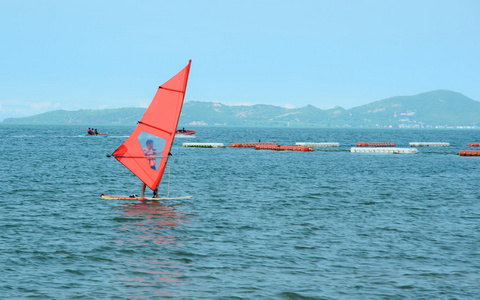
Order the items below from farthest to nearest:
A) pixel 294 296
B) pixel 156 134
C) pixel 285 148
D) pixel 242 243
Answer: pixel 285 148 → pixel 156 134 → pixel 242 243 → pixel 294 296

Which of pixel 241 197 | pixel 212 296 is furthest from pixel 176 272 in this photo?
pixel 241 197

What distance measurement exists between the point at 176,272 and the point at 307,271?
473cm

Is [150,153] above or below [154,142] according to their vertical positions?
below

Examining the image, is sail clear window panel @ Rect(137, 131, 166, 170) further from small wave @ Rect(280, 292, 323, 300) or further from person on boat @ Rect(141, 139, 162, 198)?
small wave @ Rect(280, 292, 323, 300)

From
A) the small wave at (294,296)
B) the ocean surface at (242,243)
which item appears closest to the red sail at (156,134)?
the ocean surface at (242,243)

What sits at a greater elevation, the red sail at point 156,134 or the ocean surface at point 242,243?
the red sail at point 156,134

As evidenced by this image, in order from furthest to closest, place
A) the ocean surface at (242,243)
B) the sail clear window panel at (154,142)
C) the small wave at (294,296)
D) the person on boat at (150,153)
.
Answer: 1. the person on boat at (150,153)
2. the sail clear window panel at (154,142)
3. the ocean surface at (242,243)
4. the small wave at (294,296)

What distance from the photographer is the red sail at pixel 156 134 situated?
2991cm

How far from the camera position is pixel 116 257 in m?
19.9

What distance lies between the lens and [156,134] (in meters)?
30.5

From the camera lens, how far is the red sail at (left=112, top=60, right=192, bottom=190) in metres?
29.9

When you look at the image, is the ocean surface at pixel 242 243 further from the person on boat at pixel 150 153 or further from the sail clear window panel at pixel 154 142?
→ the sail clear window panel at pixel 154 142

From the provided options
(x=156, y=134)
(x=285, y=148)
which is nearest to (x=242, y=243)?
(x=156, y=134)

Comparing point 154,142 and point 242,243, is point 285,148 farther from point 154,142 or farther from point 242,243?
point 242,243
